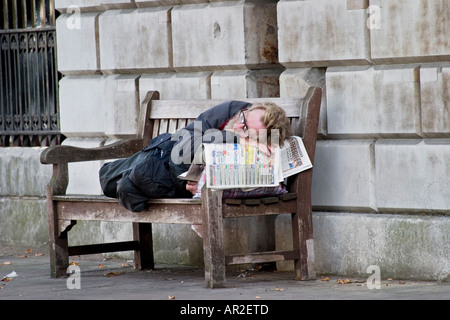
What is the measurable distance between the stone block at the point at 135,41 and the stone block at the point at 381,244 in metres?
1.65

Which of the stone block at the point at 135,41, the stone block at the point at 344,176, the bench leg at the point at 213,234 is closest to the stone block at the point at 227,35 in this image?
the stone block at the point at 135,41

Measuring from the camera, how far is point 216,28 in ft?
24.9

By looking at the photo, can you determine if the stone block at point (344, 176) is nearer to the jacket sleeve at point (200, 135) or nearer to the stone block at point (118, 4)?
the jacket sleeve at point (200, 135)

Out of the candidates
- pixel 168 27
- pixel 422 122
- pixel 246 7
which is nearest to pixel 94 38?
pixel 168 27

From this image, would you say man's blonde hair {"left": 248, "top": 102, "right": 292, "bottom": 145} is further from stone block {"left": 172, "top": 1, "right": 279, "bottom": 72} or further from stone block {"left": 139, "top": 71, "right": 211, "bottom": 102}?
stone block {"left": 139, "top": 71, "right": 211, "bottom": 102}

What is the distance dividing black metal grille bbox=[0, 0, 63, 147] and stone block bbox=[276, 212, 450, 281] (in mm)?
2986

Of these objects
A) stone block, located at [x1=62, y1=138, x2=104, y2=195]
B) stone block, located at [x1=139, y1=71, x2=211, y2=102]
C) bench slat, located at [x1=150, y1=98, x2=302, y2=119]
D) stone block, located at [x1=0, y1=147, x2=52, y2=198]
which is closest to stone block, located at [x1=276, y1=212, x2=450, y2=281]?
bench slat, located at [x1=150, y1=98, x2=302, y2=119]

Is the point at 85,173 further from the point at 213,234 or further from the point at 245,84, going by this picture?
the point at 213,234

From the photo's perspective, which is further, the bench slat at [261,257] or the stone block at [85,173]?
the stone block at [85,173]

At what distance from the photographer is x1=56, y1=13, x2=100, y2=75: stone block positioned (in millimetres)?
8492

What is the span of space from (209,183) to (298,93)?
126cm

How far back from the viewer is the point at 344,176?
23.1 ft

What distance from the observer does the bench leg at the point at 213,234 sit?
629cm

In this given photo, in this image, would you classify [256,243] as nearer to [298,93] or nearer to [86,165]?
[298,93]
